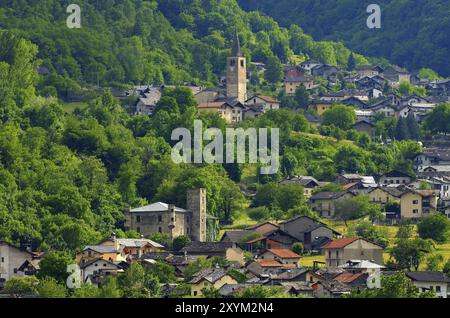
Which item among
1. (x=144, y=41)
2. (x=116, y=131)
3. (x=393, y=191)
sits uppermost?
(x=144, y=41)

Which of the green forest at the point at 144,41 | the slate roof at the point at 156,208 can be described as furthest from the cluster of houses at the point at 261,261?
the green forest at the point at 144,41

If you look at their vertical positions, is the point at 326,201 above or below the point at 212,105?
below

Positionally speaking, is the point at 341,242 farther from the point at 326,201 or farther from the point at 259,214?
the point at 326,201

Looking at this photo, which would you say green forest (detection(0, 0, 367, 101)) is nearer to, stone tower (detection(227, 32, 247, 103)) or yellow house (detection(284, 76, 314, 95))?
yellow house (detection(284, 76, 314, 95))

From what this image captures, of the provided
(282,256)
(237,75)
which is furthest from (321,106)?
(282,256)

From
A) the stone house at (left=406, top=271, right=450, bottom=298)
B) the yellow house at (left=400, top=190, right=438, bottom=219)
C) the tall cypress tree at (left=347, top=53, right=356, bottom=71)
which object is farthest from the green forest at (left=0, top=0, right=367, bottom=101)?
the stone house at (left=406, top=271, right=450, bottom=298)

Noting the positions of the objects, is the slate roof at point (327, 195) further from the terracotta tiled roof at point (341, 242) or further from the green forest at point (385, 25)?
the green forest at point (385, 25)

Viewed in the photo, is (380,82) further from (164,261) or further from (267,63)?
(164,261)
